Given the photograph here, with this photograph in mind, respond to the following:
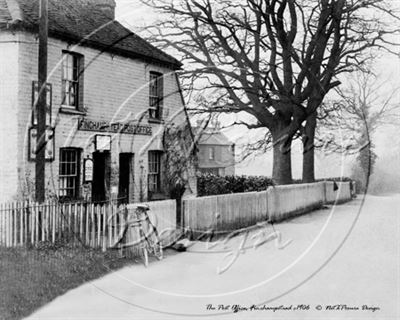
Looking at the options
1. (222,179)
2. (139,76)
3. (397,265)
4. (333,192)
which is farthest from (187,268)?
(333,192)

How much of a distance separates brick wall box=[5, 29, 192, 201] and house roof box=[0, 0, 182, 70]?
0.29m

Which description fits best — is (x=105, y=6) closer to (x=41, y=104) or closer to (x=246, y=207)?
(x=41, y=104)

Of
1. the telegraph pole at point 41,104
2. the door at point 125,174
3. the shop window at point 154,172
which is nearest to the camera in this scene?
the telegraph pole at point 41,104

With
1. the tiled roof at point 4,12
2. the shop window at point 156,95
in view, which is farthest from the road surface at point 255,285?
the shop window at point 156,95

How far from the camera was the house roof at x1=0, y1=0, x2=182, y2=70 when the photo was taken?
13.8 metres

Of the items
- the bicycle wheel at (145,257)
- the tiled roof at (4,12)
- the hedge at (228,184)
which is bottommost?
the bicycle wheel at (145,257)

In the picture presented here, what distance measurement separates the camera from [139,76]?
18562 mm

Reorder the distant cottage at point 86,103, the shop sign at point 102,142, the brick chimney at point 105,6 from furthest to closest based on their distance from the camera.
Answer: the brick chimney at point 105,6 < the shop sign at point 102,142 < the distant cottage at point 86,103

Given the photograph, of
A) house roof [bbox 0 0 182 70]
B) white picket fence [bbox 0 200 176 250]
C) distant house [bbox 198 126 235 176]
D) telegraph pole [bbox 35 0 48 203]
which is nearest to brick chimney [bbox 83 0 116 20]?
house roof [bbox 0 0 182 70]

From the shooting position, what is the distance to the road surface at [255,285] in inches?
283

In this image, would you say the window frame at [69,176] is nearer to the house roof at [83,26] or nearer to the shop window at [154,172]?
the house roof at [83,26]

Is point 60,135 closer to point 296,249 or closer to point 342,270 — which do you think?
point 296,249

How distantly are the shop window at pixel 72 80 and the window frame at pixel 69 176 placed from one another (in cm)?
148

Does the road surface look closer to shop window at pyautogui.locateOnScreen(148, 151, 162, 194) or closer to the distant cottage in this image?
the distant cottage
